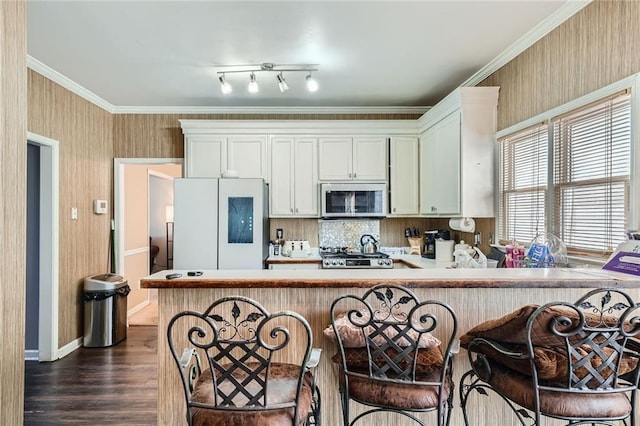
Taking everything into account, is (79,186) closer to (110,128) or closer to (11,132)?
(110,128)

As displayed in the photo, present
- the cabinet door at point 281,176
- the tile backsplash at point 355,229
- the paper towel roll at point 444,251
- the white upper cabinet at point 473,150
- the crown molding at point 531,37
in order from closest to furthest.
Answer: the crown molding at point 531,37 < the white upper cabinet at point 473,150 < the paper towel roll at point 444,251 < the cabinet door at point 281,176 < the tile backsplash at point 355,229

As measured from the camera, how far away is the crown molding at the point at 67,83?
10.4 feet

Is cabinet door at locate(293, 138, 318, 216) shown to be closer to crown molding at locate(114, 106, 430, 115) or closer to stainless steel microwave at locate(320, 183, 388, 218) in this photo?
stainless steel microwave at locate(320, 183, 388, 218)

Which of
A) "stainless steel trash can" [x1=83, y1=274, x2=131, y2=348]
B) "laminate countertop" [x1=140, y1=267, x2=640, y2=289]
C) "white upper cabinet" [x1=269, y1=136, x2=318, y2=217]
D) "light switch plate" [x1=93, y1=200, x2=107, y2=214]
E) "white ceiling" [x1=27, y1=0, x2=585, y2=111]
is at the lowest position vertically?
"stainless steel trash can" [x1=83, y1=274, x2=131, y2=348]

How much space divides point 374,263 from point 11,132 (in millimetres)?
3255

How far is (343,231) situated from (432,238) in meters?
1.05

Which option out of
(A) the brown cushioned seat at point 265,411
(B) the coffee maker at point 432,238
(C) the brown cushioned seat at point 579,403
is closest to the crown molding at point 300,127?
(B) the coffee maker at point 432,238

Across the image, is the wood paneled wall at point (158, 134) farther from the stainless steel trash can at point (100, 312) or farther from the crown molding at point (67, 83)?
the stainless steel trash can at point (100, 312)

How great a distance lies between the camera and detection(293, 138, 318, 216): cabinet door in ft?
13.8

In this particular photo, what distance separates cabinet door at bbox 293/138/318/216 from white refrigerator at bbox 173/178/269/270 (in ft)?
2.03

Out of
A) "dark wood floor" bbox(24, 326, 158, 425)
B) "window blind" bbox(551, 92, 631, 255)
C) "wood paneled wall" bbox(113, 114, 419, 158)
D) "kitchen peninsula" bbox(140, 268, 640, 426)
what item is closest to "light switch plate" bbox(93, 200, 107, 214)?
"wood paneled wall" bbox(113, 114, 419, 158)

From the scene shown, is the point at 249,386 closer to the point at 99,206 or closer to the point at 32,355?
the point at 32,355

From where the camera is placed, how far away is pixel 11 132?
3.79 ft

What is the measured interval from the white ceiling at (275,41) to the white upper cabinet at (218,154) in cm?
50
